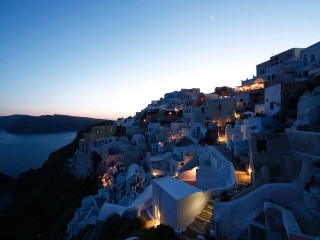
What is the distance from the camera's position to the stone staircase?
25.2 ft

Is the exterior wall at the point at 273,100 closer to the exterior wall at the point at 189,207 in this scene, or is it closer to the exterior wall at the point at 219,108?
the exterior wall at the point at 219,108

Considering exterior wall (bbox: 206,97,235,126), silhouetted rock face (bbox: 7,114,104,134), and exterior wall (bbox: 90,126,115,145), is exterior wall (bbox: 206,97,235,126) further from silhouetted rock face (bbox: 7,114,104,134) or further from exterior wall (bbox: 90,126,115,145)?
silhouetted rock face (bbox: 7,114,104,134)

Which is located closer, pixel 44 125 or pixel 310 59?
pixel 310 59

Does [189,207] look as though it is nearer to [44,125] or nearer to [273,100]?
[273,100]

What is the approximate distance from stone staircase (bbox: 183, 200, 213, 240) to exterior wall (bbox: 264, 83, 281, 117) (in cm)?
1078

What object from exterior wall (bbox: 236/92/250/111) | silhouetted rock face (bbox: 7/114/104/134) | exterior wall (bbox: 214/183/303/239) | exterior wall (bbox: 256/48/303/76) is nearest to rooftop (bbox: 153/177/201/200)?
exterior wall (bbox: 214/183/303/239)

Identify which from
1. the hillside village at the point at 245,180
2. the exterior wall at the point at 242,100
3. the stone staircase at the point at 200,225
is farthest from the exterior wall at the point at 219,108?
the stone staircase at the point at 200,225

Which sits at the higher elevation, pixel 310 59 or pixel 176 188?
pixel 310 59

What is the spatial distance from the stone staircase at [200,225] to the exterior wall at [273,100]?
35.4 ft

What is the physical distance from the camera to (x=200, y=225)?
8.18 m

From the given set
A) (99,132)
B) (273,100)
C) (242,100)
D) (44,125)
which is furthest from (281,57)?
(44,125)

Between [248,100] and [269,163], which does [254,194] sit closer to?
[269,163]

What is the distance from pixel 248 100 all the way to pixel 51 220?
36458 millimetres

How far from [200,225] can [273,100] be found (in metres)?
13.2
